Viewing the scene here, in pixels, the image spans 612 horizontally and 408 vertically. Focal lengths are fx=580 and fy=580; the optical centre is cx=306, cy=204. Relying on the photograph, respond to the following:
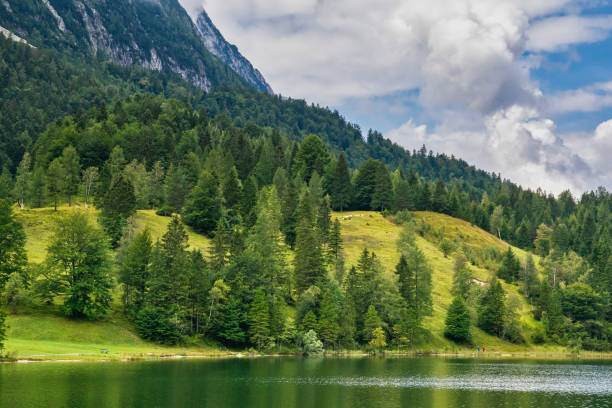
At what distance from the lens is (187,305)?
364ft

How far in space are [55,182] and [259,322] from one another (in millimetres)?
81518

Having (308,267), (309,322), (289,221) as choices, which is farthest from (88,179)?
(309,322)

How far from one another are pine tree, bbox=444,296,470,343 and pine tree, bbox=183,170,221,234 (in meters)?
71.0

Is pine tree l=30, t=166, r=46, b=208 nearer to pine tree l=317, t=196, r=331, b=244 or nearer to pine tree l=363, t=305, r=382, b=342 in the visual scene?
pine tree l=317, t=196, r=331, b=244

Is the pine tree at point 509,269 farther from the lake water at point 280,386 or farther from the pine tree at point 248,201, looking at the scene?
the lake water at point 280,386

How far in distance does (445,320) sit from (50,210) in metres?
111

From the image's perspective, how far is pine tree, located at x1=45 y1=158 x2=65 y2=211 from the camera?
6245 inches

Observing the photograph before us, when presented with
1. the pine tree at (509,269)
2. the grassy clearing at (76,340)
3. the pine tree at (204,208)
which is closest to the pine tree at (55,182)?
the pine tree at (204,208)

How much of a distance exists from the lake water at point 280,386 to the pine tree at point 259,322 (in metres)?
12.8

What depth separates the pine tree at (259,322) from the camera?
114 metres

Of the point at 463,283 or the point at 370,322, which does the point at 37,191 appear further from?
the point at 463,283

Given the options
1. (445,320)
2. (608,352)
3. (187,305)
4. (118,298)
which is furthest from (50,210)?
(608,352)

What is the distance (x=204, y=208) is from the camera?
17112 cm

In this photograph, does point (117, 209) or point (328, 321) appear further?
point (117, 209)
